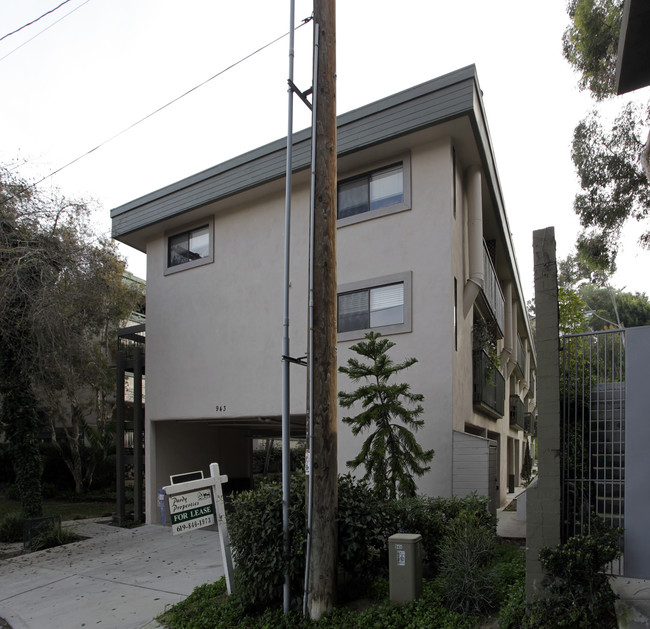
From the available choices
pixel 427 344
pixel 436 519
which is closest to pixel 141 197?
pixel 427 344

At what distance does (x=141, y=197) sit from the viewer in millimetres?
16109

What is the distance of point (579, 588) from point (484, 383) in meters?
8.70

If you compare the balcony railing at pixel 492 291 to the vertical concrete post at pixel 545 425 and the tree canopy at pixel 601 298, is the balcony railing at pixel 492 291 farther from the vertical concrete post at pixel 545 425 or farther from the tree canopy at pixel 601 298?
the tree canopy at pixel 601 298

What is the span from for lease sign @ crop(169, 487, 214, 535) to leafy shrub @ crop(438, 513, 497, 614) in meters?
3.20

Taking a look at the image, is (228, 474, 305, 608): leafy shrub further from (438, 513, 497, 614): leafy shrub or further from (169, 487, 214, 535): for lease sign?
(438, 513, 497, 614): leafy shrub

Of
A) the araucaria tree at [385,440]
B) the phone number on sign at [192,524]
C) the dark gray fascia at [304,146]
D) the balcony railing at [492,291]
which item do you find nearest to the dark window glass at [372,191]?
the dark gray fascia at [304,146]

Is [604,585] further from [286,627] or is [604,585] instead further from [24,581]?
[24,581]

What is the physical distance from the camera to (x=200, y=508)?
8203 mm

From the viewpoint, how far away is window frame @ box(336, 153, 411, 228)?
11.9 m

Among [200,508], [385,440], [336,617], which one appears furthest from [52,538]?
[336,617]

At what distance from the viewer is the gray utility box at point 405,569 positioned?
22.0ft

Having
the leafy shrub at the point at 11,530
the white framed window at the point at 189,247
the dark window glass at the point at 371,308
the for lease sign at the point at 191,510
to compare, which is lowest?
the leafy shrub at the point at 11,530

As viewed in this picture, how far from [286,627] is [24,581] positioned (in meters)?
6.45

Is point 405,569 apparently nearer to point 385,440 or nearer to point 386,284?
point 385,440
